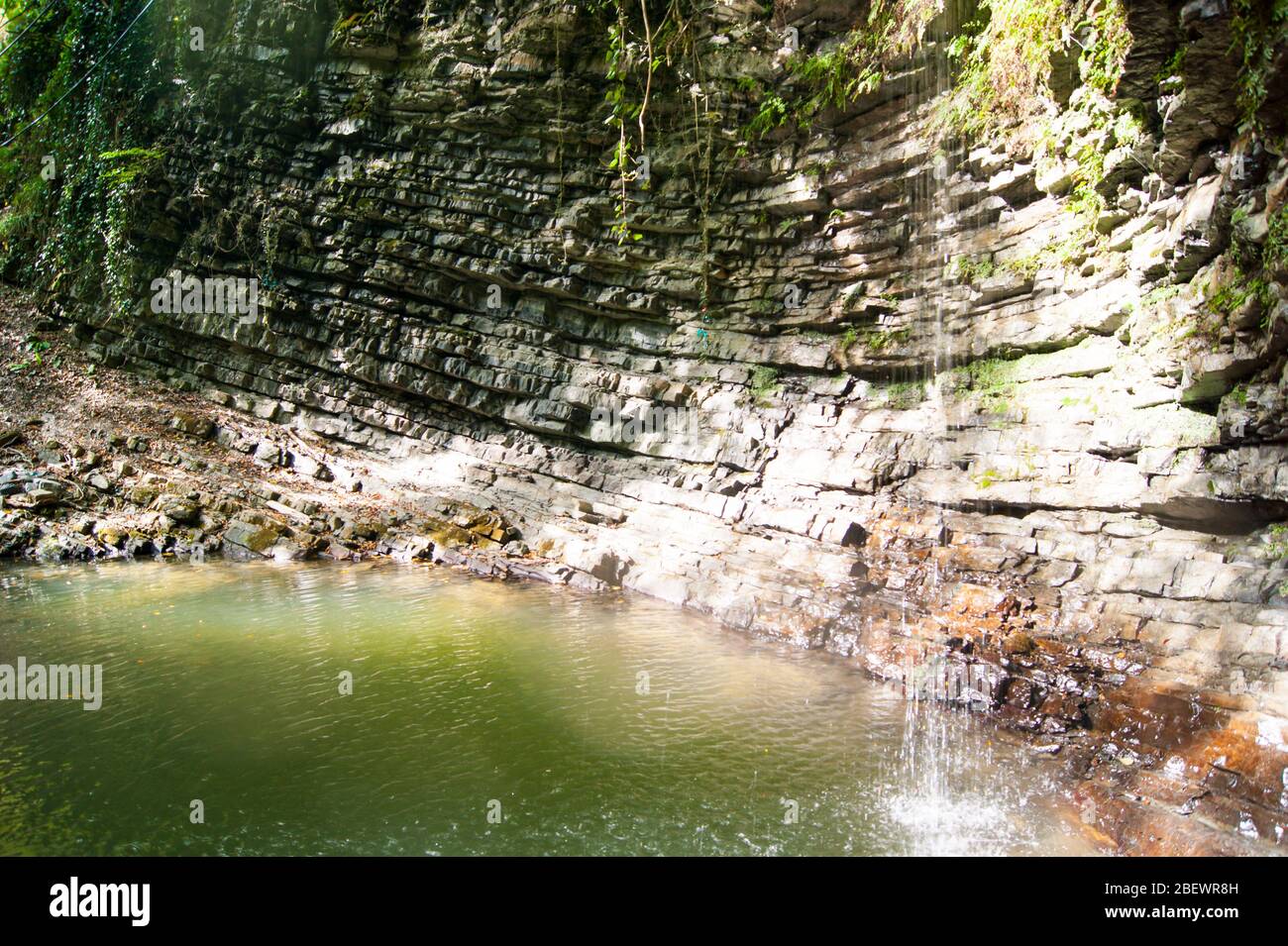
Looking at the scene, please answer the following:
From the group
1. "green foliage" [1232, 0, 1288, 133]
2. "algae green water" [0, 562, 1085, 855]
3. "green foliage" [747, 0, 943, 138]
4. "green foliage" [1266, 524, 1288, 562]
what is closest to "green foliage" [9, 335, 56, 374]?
"algae green water" [0, 562, 1085, 855]

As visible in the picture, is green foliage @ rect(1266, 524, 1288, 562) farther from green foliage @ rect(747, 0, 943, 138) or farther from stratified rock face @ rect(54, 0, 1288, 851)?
green foliage @ rect(747, 0, 943, 138)

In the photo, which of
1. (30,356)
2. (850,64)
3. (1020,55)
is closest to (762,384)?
(850,64)

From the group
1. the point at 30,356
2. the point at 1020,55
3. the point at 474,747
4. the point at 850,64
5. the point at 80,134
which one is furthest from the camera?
the point at 80,134

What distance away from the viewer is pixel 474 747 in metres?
5.81

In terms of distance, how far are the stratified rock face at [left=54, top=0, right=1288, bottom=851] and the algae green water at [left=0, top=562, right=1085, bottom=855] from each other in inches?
41.1

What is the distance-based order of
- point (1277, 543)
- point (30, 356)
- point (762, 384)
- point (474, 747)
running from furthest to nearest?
1. point (30, 356)
2. point (762, 384)
3. point (1277, 543)
4. point (474, 747)

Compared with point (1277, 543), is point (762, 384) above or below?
above

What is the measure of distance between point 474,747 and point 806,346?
349 inches

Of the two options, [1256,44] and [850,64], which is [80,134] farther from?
[1256,44]

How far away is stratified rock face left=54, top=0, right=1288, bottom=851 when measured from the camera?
6.41m

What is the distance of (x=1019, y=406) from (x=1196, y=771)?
5050 millimetres

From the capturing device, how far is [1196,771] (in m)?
5.37

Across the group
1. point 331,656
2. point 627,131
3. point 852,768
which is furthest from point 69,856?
point 627,131
